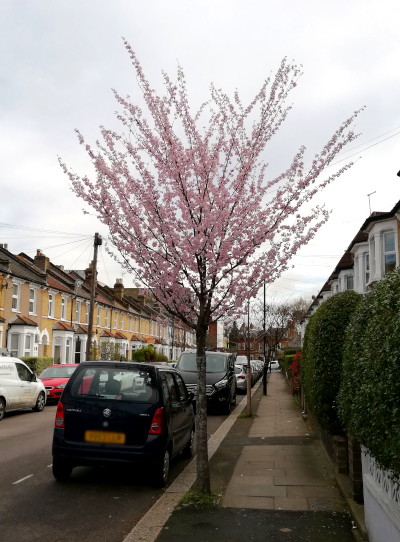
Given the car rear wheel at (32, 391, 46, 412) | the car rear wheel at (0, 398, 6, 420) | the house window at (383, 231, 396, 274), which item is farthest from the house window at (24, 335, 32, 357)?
the house window at (383, 231, 396, 274)

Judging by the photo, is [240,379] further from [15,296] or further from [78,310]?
[78,310]

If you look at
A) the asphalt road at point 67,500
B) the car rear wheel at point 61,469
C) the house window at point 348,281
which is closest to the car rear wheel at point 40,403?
the asphalt road at point 67,500

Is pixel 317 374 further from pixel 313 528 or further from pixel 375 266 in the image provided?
pixel 375 266

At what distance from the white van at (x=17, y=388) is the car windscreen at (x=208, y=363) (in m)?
4.65

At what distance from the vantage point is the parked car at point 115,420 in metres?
6.90

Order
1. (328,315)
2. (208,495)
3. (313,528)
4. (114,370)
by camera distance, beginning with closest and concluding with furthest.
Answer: (313,528)
(208,495)
(114,370)
(328,315)

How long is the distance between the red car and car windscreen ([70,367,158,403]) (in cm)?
1284

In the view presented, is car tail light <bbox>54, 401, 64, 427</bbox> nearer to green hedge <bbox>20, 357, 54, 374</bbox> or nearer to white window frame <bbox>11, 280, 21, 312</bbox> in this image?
green hedge <bbox>20, 357, 54, 374</bbox>

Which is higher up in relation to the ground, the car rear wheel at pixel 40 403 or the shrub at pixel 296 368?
the shrub at pixel 296 368

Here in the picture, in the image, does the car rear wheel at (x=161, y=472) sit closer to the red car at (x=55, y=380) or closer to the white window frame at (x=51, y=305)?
the red car at (x=55, y=380)

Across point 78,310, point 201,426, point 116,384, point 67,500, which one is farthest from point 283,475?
point 78,310

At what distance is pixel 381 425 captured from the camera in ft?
11.5

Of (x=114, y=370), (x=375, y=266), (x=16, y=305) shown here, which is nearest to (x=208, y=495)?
(x=114, y=370)

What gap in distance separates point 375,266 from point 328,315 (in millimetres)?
17972
